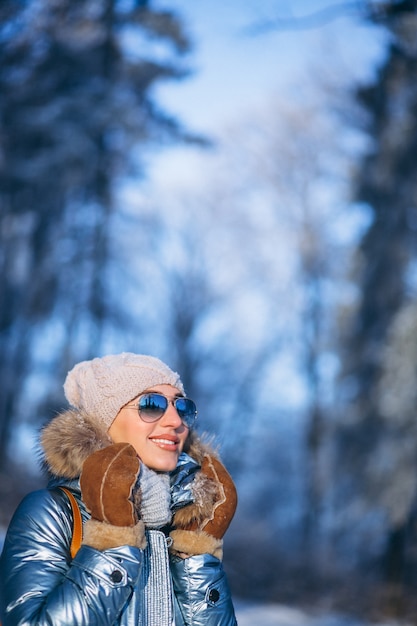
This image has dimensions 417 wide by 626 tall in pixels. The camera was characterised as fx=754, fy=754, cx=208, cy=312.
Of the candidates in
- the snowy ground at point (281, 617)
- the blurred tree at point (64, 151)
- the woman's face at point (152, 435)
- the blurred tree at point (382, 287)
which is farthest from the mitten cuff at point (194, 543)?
the blurred tree at point (64, 151)

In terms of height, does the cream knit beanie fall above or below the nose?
above

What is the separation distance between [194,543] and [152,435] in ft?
1.35

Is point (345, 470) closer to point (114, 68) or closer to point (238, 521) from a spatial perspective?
point (114, 68)

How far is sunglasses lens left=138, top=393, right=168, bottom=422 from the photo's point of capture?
9.09 feet

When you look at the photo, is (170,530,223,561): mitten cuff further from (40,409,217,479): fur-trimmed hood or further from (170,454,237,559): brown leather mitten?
(40,409,217,479): fur-trimmed hood

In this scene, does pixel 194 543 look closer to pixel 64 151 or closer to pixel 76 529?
pixel 76 529

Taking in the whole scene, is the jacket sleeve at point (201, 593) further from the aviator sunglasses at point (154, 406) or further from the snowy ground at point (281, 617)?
the snowy ground at point (281, 617)

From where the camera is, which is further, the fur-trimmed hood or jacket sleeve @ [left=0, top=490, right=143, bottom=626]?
the fur-trimmed hood

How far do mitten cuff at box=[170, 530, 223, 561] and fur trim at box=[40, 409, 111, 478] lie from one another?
16.7 inches

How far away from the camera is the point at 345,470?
15102 mm

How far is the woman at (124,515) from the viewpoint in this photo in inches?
90.3

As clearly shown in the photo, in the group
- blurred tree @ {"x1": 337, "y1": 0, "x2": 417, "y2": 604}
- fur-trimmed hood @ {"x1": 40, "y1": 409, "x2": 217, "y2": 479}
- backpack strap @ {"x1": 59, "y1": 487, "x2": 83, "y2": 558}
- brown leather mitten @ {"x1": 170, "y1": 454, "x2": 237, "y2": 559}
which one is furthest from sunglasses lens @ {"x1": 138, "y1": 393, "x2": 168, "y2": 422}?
blurred tree @ {"x1": 337, "y1": 0, "x2": 417, "y2": 604}

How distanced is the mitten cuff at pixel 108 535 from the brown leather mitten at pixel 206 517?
33 cm

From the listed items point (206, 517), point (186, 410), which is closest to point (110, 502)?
point (206, 517)
